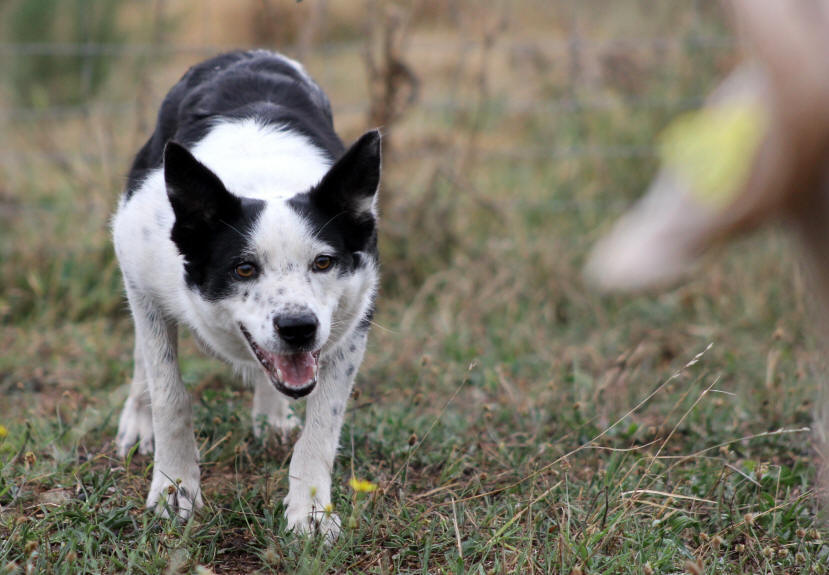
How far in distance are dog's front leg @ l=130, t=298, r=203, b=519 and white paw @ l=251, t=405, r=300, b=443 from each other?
0.36 metres

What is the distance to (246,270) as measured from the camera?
2957 millimetres

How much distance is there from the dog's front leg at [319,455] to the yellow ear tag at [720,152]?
210cm

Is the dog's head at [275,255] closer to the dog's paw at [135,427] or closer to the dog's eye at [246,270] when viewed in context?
the dog's eye at [246,270]

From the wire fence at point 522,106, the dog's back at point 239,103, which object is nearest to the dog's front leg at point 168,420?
the dog's back at point 239,103

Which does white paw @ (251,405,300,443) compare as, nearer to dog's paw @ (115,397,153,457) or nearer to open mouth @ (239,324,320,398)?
dog's paw @ (115,397,153,457)

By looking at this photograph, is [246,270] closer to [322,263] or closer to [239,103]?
[322,263]

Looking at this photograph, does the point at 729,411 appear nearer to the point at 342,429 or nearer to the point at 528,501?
the point at 528,501

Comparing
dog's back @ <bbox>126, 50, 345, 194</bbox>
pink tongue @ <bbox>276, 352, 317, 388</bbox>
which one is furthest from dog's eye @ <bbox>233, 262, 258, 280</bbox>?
dog's back @ <bbox>126, 50, 345, 194</bbox>

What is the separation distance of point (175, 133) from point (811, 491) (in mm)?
2633

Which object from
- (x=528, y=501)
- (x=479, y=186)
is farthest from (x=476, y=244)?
(x=528, y=501)

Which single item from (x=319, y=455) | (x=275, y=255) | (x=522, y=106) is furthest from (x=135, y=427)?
(x=522, y=106)

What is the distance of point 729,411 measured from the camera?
399cm

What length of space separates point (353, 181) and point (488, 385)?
1607 millimetres

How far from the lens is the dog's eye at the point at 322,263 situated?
3.01 metres
